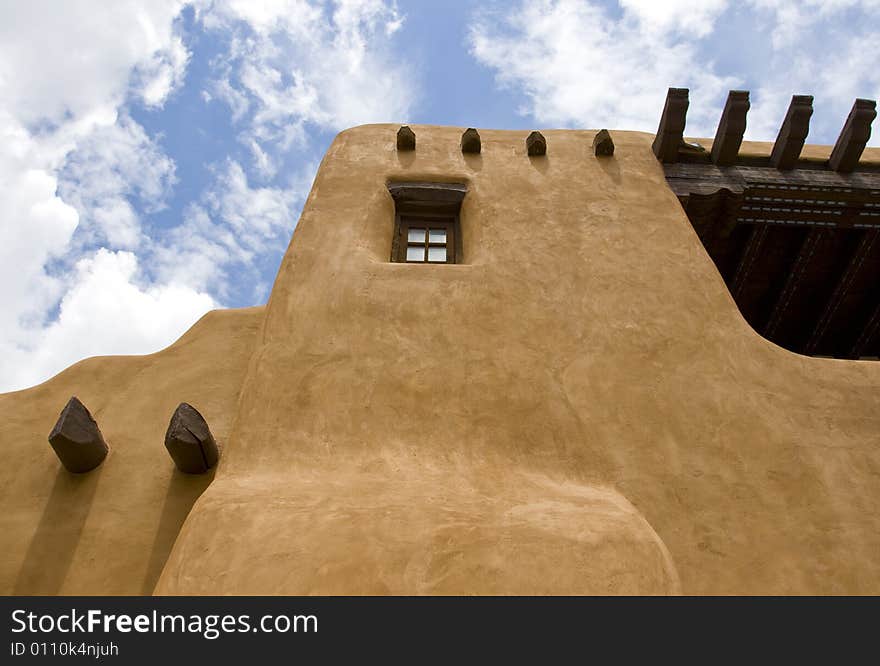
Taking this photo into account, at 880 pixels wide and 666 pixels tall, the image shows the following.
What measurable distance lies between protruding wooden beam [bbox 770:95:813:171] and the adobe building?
1.84 metres

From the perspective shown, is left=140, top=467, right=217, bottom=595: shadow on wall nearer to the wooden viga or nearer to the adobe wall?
the adobe wall

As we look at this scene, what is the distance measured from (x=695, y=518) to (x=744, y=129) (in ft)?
16.0

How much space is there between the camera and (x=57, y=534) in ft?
11.5

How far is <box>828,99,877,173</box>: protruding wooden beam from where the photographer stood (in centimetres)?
663


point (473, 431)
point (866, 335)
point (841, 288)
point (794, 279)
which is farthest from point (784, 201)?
point (473, 431)

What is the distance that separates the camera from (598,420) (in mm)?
3840

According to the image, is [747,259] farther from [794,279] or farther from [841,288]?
[841,288]

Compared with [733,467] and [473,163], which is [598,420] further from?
[473,163]

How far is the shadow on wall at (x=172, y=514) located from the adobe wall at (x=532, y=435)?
0.47 m

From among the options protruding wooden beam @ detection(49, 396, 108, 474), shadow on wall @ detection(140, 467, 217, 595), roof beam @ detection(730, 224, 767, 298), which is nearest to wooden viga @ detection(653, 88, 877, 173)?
roof beam @ detection(730, 224, 767, 298)

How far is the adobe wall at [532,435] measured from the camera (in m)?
2.75

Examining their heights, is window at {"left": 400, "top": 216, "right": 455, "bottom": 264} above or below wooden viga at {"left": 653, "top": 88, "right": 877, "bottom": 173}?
below
